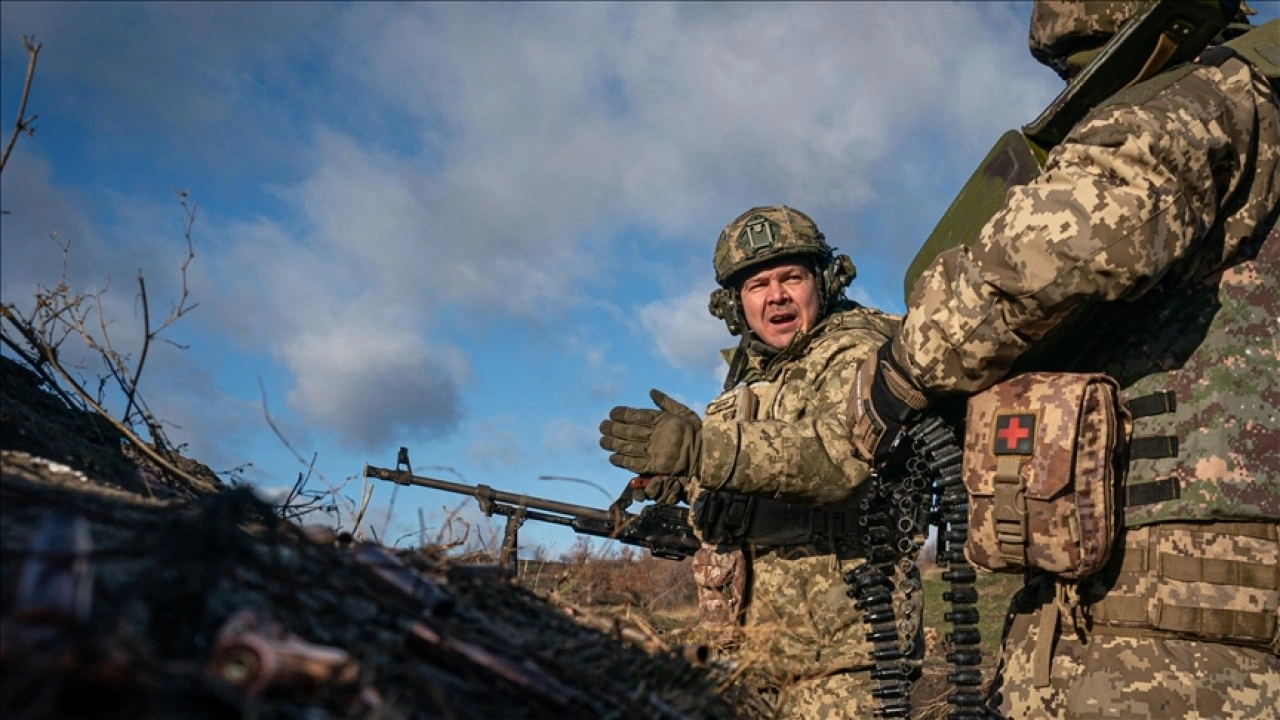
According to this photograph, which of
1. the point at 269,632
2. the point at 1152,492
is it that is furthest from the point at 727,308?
the point at 269,632

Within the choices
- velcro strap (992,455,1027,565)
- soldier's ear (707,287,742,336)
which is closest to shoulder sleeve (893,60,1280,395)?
velcro strap (992,455,1027,565)

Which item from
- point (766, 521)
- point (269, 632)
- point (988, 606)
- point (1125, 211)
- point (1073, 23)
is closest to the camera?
point (269, 632)

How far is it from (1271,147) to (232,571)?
3196 mm

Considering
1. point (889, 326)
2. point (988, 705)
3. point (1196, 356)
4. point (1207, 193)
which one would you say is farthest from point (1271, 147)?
point (889, 326)

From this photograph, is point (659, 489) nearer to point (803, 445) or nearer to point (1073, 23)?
point (803, 445)

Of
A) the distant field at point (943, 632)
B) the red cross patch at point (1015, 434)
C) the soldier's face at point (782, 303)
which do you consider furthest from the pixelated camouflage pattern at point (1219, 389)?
the soldier's face at point (782, 303)

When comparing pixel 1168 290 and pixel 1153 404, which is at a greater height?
pixel 1168 290

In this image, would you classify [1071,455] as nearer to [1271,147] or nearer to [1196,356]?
[1196,356]

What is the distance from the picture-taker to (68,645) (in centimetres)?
128

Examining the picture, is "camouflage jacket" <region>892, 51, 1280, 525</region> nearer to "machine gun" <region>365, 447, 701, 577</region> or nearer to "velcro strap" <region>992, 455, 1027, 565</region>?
"velcro strap" <region>992, 455, 1027, 565</region>

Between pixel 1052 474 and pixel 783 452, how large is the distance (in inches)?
75.8

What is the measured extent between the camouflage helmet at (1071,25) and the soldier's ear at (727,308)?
10.7ft

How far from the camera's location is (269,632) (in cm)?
146

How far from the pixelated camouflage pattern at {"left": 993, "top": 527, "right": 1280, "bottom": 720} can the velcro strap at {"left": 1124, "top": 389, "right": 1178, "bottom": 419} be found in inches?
14.8
